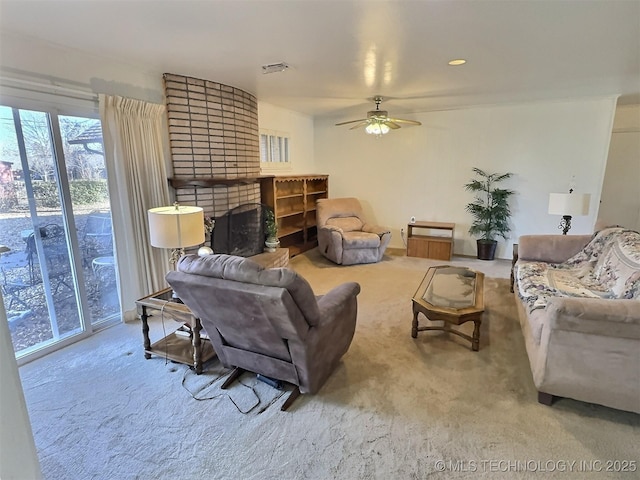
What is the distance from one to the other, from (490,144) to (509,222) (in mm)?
1264

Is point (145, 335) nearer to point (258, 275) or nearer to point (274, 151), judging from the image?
point (258, 275)

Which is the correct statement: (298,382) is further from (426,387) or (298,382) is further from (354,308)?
(426,387)

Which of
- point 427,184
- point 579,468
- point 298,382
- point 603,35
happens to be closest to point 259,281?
point 298,382

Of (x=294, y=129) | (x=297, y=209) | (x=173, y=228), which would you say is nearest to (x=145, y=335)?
(x=173, y=228)

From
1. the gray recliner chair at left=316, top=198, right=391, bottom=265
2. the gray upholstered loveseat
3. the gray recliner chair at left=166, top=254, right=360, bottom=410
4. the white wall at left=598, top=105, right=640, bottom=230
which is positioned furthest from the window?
the white wall at left=598, top=105, right=640, bottom=230

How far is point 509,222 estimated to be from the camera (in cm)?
530

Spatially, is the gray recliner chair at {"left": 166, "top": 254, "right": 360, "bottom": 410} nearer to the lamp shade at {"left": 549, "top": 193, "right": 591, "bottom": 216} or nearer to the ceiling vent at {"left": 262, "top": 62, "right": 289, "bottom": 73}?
the ceiling vent at {"left": 262, "top": 62, "right": 289, "bottom": 73}

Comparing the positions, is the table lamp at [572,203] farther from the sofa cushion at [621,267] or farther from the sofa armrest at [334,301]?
the sofa armrest at [334,301]

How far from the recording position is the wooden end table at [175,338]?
2373 millimetres

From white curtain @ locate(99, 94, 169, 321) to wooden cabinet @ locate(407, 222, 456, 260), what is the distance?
382cm

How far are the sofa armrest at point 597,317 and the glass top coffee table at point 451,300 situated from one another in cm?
72

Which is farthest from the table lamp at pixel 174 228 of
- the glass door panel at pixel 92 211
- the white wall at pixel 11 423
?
the white wall at pixel 11 423

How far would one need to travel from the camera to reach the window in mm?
5113

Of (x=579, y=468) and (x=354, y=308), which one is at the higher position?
(x=354, y=308)
